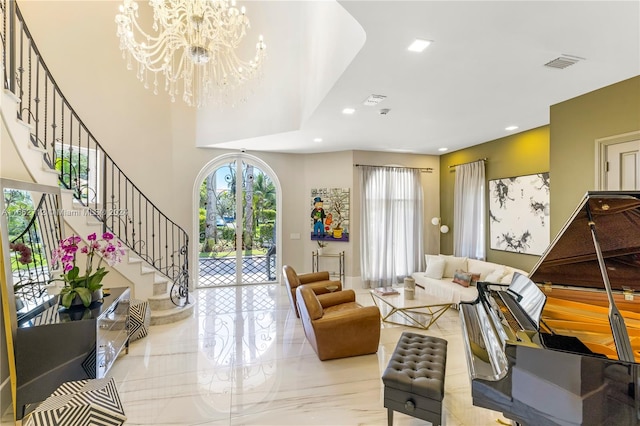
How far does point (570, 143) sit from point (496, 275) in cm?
216

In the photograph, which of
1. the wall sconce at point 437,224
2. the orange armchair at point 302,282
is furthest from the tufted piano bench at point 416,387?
the wall sconce at point 437,224

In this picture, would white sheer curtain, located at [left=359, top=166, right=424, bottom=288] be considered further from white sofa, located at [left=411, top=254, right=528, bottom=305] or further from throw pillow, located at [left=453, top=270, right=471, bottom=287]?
throw pillow, located at [left=453, top=270, right=471, bottom=287]

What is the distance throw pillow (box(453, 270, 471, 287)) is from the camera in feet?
15.8

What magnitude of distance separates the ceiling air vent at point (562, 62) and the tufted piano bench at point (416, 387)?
9.20 feet

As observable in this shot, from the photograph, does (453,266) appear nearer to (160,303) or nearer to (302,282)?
(302,282)

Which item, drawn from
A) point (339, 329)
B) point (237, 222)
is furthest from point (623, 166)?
point (237, 222)

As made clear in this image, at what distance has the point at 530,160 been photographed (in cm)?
477

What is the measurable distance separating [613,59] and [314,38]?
319cm

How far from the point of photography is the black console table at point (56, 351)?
2.22 metres

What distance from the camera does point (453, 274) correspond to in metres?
5.38

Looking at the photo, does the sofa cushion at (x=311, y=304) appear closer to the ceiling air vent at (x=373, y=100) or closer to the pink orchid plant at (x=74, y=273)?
the pink orchid plant at (x=74, y=273)

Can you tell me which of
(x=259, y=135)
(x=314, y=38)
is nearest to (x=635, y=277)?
(x=314, y=38)

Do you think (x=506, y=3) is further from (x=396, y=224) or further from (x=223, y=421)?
(x=396, y=224)

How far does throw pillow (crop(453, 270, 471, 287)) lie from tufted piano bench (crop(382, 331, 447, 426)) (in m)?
2.81
